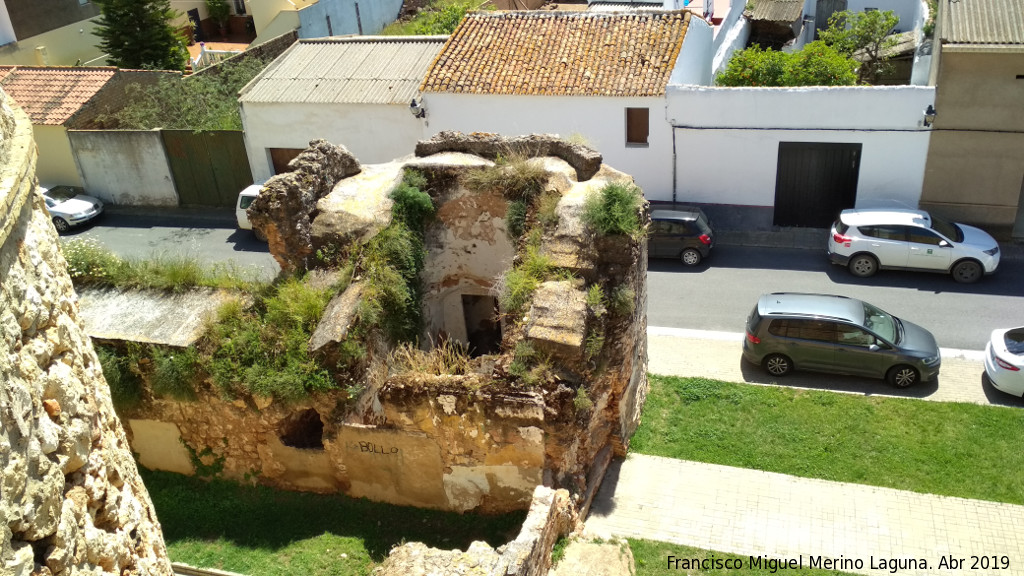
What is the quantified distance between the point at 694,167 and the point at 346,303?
459 inches

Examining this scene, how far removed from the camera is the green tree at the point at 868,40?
2298 cm

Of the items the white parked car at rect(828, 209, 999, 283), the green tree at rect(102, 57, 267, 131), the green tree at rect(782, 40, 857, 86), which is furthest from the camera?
the green tree at rect(102, 57, 267, 131)

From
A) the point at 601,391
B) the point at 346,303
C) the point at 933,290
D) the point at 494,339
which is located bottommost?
the point at 933,290

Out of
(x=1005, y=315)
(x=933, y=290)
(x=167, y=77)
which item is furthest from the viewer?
(x=167, y=77)

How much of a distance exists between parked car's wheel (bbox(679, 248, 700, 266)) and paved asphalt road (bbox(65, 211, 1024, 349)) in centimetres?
21

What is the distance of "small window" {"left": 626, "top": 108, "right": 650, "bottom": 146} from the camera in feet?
67.2

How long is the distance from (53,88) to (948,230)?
24.6 metres

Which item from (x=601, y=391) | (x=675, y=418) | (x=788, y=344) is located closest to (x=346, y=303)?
(x=601, y=391)

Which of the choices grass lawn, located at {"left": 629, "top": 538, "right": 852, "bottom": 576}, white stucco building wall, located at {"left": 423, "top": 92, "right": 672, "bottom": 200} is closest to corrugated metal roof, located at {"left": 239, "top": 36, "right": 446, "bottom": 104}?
white stucco building wall, located at {"left": 423, "top": 92, "right": 672, "bottom": 200}

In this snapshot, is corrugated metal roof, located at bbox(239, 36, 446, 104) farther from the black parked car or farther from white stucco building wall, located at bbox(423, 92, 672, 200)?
the black parked car

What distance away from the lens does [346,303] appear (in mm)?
11758

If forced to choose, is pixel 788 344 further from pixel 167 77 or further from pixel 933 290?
pixel 167 77

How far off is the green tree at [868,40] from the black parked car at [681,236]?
24.2 feet

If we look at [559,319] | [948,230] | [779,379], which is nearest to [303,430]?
[559,319]
